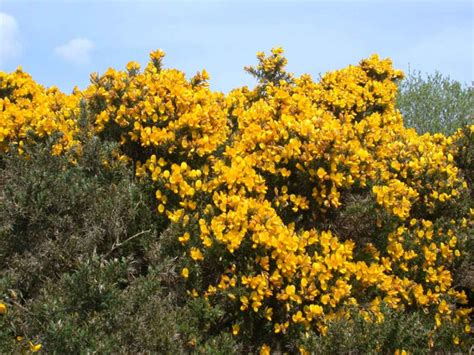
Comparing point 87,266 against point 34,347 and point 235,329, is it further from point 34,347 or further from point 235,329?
point 235,329

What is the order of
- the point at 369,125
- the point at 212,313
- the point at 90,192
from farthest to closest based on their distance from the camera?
the point at 369,125 → the point at 90,192 → the point at 212,313

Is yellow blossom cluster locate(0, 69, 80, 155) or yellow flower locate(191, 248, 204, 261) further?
yellow blossom cluster locate(0, 69, 80, 155)

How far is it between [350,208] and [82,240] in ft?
6.51

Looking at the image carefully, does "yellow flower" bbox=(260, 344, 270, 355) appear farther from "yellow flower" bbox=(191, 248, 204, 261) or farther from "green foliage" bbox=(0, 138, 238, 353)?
"yellow flower" bbox=(191, 248, 204, 261)

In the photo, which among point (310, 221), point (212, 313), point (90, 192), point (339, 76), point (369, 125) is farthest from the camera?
point (339, 76)

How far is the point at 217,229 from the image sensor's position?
12.7 feet

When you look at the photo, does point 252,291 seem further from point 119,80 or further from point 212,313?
point 119,80

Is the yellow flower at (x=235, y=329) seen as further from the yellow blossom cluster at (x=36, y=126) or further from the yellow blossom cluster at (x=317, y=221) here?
the yellow blossom cluster at (x=36, y=126)

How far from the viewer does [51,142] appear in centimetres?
445

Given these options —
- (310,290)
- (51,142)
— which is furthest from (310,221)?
(51,142)

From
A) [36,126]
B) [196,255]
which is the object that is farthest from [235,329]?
[36,126]

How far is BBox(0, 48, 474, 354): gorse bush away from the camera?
372 cm

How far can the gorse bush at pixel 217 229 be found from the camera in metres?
3.72

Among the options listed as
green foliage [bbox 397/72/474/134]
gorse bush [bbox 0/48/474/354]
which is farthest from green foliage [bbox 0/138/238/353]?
green foliage [bbox 397/72/474/134]
